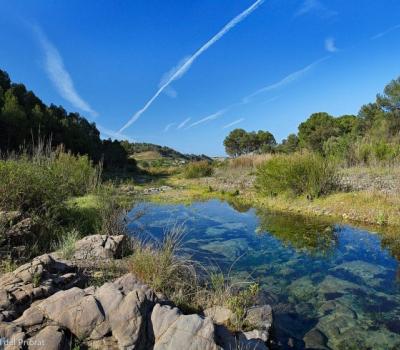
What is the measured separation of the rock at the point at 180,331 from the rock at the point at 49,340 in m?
0.65

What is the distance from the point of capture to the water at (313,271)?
369cm

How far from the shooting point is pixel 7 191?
542 cm

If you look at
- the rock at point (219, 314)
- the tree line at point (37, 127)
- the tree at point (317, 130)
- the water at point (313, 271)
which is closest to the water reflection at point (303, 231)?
the water at point (313, 271)

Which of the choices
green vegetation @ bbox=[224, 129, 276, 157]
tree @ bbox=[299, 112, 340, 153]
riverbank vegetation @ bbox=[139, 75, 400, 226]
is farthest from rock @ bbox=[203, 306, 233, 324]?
green vegetation @ bbox=[224, 129, 276, 157]

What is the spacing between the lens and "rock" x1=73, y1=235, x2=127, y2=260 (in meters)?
4.59

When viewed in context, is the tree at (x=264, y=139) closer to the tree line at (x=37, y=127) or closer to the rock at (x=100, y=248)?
the tree line at (x=37, y=127)

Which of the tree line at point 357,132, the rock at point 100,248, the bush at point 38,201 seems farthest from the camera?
the tree line at point 357,132

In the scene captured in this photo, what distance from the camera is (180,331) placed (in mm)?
2449

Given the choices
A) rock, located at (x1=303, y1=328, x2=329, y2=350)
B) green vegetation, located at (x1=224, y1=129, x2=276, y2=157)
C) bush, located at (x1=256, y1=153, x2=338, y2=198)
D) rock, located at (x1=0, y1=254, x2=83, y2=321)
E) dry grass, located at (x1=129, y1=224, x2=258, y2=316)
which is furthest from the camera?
green vegetation, located at (x1=224, y1=129, x2=276, y2=157)

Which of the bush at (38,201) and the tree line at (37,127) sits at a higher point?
the tree line at (37,127)

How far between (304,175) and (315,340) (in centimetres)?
814

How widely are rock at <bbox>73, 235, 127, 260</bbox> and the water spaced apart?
4.09ft

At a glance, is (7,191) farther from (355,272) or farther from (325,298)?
(355,272)

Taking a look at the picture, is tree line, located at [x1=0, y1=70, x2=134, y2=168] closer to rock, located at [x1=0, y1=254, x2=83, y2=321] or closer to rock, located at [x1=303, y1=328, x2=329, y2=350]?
rock, located at [x1=0, y1=254, x2=83, y2=321]
